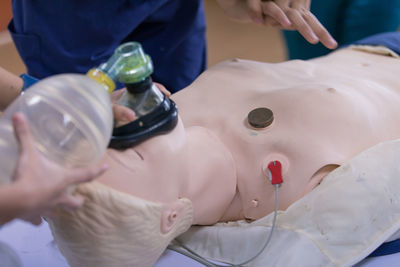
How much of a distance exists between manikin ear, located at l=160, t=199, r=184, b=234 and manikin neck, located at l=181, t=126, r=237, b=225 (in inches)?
1.5

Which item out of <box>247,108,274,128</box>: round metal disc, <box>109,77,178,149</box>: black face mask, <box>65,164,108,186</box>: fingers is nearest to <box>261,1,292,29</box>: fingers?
<box>247,108,274,128</box>: round metal disc

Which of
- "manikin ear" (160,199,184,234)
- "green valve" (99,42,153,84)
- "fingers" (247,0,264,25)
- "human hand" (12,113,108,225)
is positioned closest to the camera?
"human hand" (12,113,108,225)

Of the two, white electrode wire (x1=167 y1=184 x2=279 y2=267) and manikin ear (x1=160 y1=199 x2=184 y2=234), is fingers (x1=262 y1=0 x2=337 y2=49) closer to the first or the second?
white electrode wire (x1=167 y1=184 x2=279 y2=267)

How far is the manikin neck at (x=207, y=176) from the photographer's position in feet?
3.20

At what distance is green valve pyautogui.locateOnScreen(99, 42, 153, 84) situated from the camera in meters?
0.78

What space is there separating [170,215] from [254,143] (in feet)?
0.92

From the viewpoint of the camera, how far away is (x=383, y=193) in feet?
3.12

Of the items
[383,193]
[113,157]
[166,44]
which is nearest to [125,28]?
[166,44]

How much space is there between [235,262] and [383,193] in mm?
389

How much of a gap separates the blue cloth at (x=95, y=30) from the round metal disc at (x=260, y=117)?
565mm

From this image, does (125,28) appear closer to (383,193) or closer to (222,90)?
(222,90)

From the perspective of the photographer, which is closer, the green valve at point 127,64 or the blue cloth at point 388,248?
the green valve at point 127,64

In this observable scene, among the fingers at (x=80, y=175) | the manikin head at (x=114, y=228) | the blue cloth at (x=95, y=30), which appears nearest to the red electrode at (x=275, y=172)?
→ the manikin head at (x=114, y=228)

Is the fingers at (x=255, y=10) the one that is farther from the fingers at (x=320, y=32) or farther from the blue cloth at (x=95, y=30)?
the blue cloth at (x=95, y=30)
